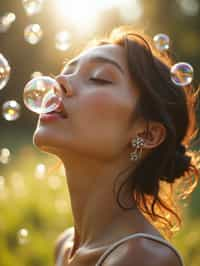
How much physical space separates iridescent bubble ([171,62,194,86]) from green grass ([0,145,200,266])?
2.43 meters

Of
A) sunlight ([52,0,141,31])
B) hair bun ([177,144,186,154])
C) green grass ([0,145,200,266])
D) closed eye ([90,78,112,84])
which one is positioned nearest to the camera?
closed eye ([90,78,112,84])

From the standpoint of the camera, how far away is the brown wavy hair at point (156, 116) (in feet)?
9.29

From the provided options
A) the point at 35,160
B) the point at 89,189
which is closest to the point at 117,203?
the point at 89,189

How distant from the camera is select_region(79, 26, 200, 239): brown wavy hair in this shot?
2.83 m

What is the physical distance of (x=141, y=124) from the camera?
2.85m

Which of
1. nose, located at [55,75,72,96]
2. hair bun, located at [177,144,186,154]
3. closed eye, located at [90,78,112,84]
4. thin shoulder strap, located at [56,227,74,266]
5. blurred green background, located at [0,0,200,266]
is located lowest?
blurred green background, located at [0,0,200,266]

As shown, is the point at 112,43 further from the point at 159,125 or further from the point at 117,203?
the point at 117,203

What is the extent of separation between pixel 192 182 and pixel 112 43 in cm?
62

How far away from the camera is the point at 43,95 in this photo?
120 inches

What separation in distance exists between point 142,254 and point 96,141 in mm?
402

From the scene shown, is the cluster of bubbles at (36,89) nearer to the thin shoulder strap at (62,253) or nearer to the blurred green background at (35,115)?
the thin shoulder strap at (62,253)

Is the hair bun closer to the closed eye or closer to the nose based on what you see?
the closed eye

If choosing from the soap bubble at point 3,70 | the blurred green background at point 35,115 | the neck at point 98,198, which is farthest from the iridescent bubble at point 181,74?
the blurred green background at point 35,115

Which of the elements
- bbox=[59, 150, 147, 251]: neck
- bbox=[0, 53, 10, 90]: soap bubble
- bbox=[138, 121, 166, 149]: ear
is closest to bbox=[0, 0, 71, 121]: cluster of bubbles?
bbox=[0, 53, 10, 90]: soap bubble
